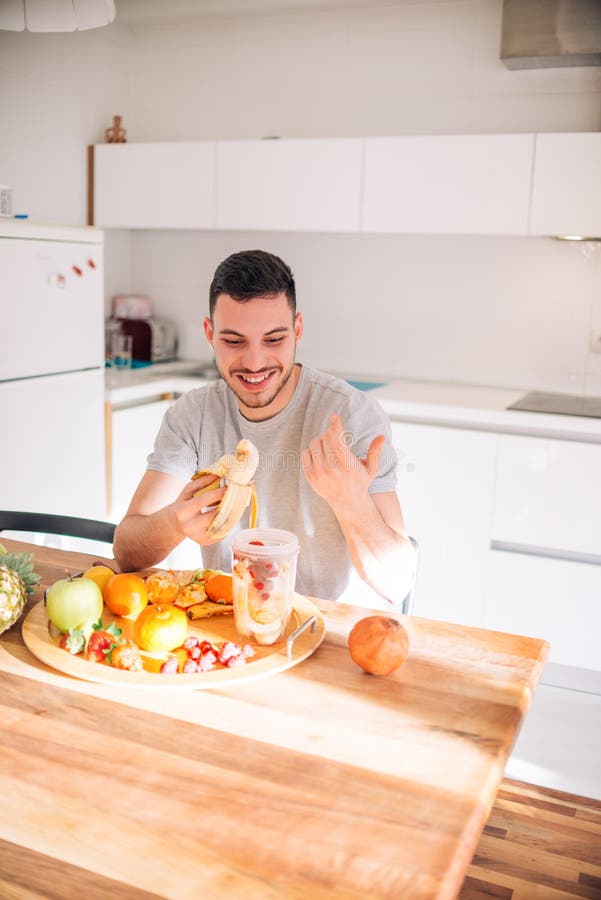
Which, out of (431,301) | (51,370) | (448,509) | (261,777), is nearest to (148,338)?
(51,370)

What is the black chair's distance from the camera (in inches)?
70.4

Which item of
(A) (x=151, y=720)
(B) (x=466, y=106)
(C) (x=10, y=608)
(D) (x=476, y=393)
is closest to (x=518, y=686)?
(A) (x=151, y=720)

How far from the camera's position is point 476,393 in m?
3.27

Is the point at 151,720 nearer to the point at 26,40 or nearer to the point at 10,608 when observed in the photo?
the point at 10,608

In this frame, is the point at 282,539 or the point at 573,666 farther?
the point at 573,666

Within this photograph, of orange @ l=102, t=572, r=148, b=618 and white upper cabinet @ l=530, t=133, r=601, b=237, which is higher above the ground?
white upper cabinet @ l=530, t=133, r=601, b=237

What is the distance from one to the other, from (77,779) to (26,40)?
3.23 meters

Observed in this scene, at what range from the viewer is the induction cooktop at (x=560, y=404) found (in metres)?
2.86

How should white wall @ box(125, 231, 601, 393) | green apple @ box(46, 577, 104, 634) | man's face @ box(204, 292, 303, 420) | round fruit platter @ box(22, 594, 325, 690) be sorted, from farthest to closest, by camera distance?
white wall @ box(125, 231, 601, 393)
man's face @ box(204, 292, 303, 420)
green apple @ box(46, 577, 104, 634)
round fruit platter @ box(22, 594, 325, 690)

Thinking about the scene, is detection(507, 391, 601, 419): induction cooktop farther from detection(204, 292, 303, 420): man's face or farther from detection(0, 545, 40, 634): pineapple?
detection(0, 545, 40, 634): pineapple

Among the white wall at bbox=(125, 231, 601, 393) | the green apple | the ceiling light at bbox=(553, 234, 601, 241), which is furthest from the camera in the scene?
the white wall at bbox=(125, 231, 601, 393)

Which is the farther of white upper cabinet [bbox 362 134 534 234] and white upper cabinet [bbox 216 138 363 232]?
white upper cabinet [bbox 216 138 363 232]

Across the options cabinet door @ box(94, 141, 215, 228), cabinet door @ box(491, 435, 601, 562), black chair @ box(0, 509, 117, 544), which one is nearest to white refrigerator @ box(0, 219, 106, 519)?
cabinet door @ box(94, 141, 215, 228)

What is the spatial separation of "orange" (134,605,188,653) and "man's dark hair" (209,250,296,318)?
69cm
